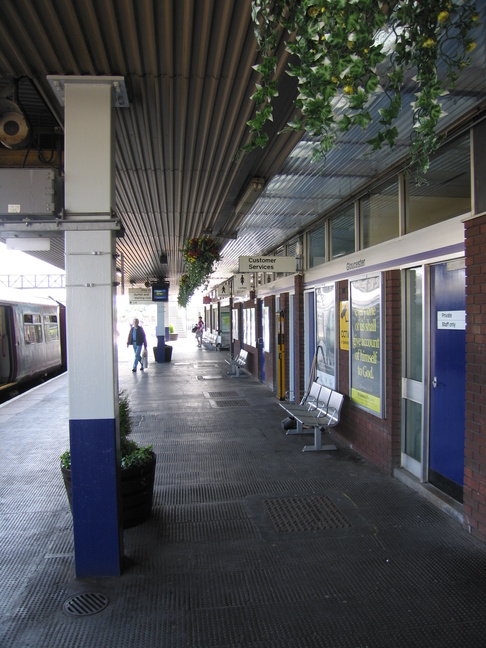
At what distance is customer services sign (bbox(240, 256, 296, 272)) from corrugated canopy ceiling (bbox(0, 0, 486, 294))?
0.95 m

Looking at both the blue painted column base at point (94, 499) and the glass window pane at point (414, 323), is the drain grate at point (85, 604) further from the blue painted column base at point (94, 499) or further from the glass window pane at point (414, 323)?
the glass window pane at point (414, 323)

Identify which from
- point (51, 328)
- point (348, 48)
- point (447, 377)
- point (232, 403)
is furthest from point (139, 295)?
point (348, 48)

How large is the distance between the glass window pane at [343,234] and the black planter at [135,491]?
4.07 meters

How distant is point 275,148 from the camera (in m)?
4.29

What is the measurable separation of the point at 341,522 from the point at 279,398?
5738 mm

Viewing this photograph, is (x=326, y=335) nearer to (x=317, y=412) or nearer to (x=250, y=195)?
(x=317, y=412)

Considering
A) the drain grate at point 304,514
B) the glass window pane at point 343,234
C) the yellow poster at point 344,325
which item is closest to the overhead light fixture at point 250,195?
the glass window pane at point 343,234

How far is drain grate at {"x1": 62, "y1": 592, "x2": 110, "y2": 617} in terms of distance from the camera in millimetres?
2758

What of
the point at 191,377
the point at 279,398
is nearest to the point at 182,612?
the point at 279,398

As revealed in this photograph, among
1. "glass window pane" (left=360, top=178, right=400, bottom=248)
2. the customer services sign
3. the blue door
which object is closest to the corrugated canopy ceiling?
"glass window pane" (left=360, top=178, right=400, bottom=248)

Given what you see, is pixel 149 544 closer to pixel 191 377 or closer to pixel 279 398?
pixel 279 398

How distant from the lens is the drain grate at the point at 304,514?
383 cm

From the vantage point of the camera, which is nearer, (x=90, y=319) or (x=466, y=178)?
(x=90, y=319)

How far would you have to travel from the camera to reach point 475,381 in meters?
3.55
